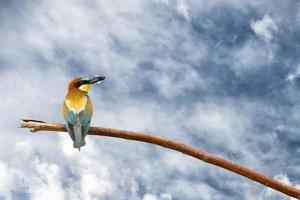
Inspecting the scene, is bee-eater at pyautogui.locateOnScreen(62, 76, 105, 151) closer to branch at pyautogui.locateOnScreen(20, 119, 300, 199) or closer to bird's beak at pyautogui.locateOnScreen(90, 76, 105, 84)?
bird's beak at pyautogui.locateOnScreen(90, 76, 105, 84)

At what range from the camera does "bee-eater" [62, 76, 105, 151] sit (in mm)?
5492

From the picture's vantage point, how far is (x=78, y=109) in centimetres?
695

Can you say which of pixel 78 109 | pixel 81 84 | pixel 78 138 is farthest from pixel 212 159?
pixel 81 84

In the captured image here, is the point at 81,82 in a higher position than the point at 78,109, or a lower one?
higher

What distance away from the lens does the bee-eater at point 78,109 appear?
549 centimetres

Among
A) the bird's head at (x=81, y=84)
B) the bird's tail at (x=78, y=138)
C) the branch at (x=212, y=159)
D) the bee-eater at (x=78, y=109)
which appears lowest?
the branch at (x=212, y=159)

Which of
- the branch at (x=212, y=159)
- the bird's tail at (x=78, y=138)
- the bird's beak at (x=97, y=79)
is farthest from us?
the bird's beak at (x=97, y=79)

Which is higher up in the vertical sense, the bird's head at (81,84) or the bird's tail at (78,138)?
the bird's head at (81,84)

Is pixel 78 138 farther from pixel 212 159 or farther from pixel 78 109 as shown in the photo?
pixel 212 159

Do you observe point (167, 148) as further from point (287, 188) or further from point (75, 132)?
point (75, 132)

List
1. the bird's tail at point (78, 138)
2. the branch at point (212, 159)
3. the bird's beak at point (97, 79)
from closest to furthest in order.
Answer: the branch at point (212, 159), the bird's tail at point (78, 138), the bird's beak at point (97, 79)

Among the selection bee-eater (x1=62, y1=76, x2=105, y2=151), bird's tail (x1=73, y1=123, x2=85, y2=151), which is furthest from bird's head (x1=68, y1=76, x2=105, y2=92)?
bird's tail (x1=73, y1=123, x2=85, y2=151)

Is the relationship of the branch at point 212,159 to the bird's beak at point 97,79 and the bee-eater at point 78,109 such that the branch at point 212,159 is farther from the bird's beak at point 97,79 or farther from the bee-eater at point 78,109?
the bird's beak at point 97,79

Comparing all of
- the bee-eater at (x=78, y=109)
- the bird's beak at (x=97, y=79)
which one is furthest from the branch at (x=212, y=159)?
the bird's beak at (x=97, y=79)
